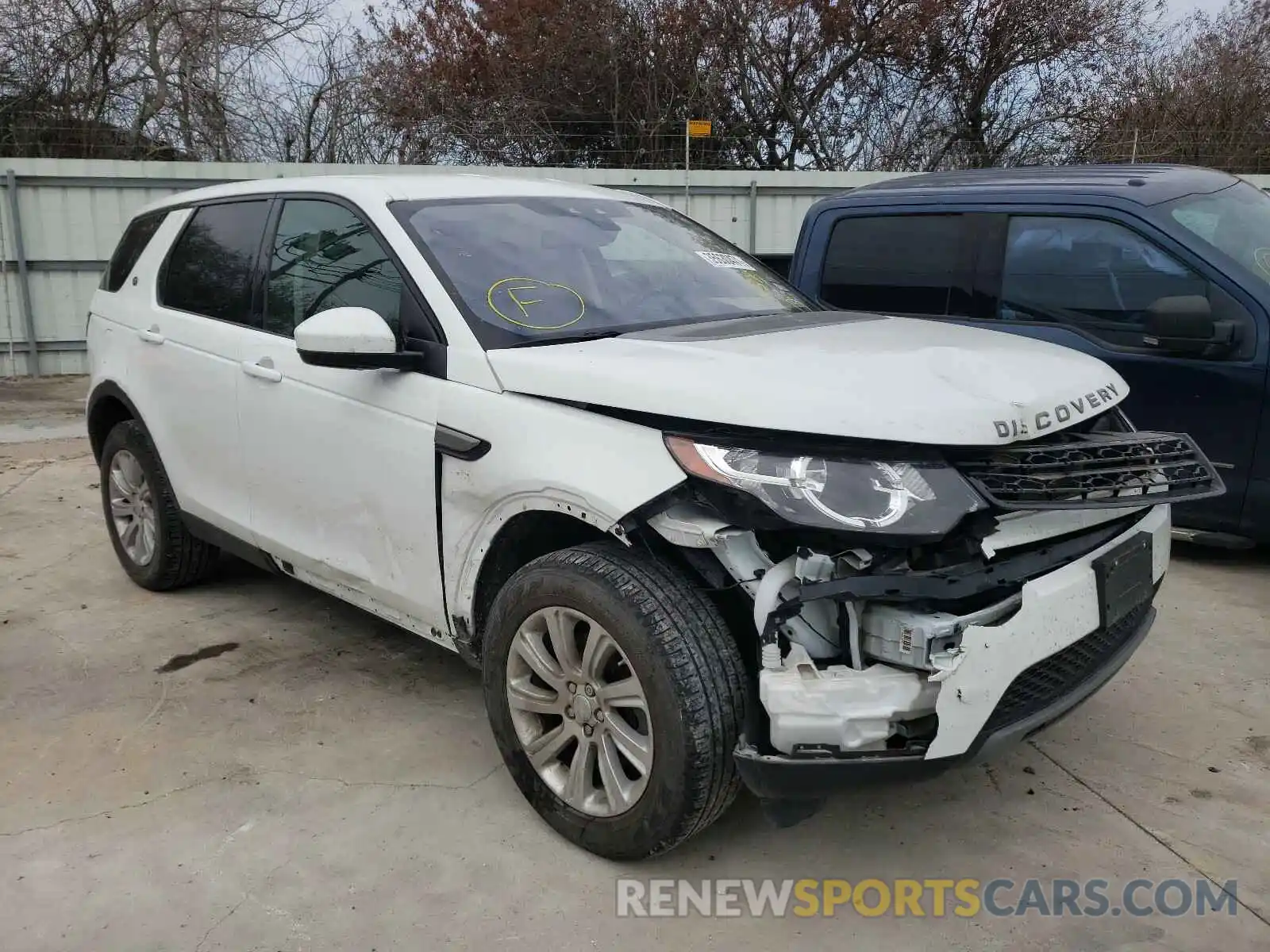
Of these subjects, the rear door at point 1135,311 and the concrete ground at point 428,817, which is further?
the rear door at point 1135,311

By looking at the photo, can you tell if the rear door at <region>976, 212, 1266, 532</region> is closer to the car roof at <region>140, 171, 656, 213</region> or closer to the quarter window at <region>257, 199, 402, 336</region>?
the car roof at <region>140, 171, 656, 213</region>

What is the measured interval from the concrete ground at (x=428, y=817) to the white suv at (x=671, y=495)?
28 cm

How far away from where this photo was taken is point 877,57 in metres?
18.3

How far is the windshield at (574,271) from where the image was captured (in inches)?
116

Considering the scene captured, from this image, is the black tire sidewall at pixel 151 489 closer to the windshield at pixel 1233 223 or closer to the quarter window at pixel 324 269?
the quarter window at pixel 324 269

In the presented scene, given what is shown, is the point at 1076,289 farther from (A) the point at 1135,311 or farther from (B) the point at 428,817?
(B) the point at 428,817

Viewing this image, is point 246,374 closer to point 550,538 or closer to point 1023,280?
point 550,538

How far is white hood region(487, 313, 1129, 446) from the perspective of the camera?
2.23m

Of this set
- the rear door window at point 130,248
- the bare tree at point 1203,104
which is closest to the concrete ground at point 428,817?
the rear door window at point 130,248

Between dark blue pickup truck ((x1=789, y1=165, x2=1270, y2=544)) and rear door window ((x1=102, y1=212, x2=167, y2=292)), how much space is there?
10.7 feet

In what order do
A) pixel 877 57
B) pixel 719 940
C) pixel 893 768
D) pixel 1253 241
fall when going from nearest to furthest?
pixel 893 768
pixel 719 940
pixel 1253 241
pixel 877 57

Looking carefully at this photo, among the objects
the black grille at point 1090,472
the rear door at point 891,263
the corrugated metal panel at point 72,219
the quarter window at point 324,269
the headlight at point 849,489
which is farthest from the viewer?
the corrugated metal panel at point 72,219

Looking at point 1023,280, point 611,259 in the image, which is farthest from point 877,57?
point 611,259

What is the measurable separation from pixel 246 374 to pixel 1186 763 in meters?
3.26
